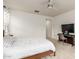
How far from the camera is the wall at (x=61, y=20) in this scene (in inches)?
227

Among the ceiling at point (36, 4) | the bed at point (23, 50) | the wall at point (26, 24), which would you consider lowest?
the bed at point (23, 50)

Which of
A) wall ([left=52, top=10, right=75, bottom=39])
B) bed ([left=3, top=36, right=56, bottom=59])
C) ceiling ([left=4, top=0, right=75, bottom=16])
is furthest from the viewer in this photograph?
wall ([left=52, top=10, right=75, bottom=39])

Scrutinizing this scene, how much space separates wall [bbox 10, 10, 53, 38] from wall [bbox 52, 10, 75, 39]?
1215 mm

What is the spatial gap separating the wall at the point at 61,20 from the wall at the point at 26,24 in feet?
3.99

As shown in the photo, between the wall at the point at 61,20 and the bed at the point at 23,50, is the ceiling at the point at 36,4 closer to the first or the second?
the wall at the point at 61,20

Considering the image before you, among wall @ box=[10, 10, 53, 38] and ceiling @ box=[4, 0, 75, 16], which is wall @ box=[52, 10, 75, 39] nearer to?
ceiling @ box=[4, 0, 75, 16]

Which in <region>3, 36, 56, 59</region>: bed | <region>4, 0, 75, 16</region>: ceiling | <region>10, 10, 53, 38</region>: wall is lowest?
<region>3, 36, 56, 59</region>: bed

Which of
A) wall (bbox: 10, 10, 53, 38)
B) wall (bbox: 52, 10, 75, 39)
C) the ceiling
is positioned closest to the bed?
the ceiling

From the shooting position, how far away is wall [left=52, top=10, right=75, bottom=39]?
227 inches

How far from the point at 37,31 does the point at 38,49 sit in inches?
176

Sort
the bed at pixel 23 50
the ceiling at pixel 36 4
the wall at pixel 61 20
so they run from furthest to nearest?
1. the wall at pixel 61 20
2. the ceiling at pixel 36 4
3. the bed at pixel 23 50

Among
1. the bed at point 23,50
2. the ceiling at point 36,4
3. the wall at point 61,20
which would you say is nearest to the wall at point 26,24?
the ceiling at point 36,4

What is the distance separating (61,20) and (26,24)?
3062 mm
